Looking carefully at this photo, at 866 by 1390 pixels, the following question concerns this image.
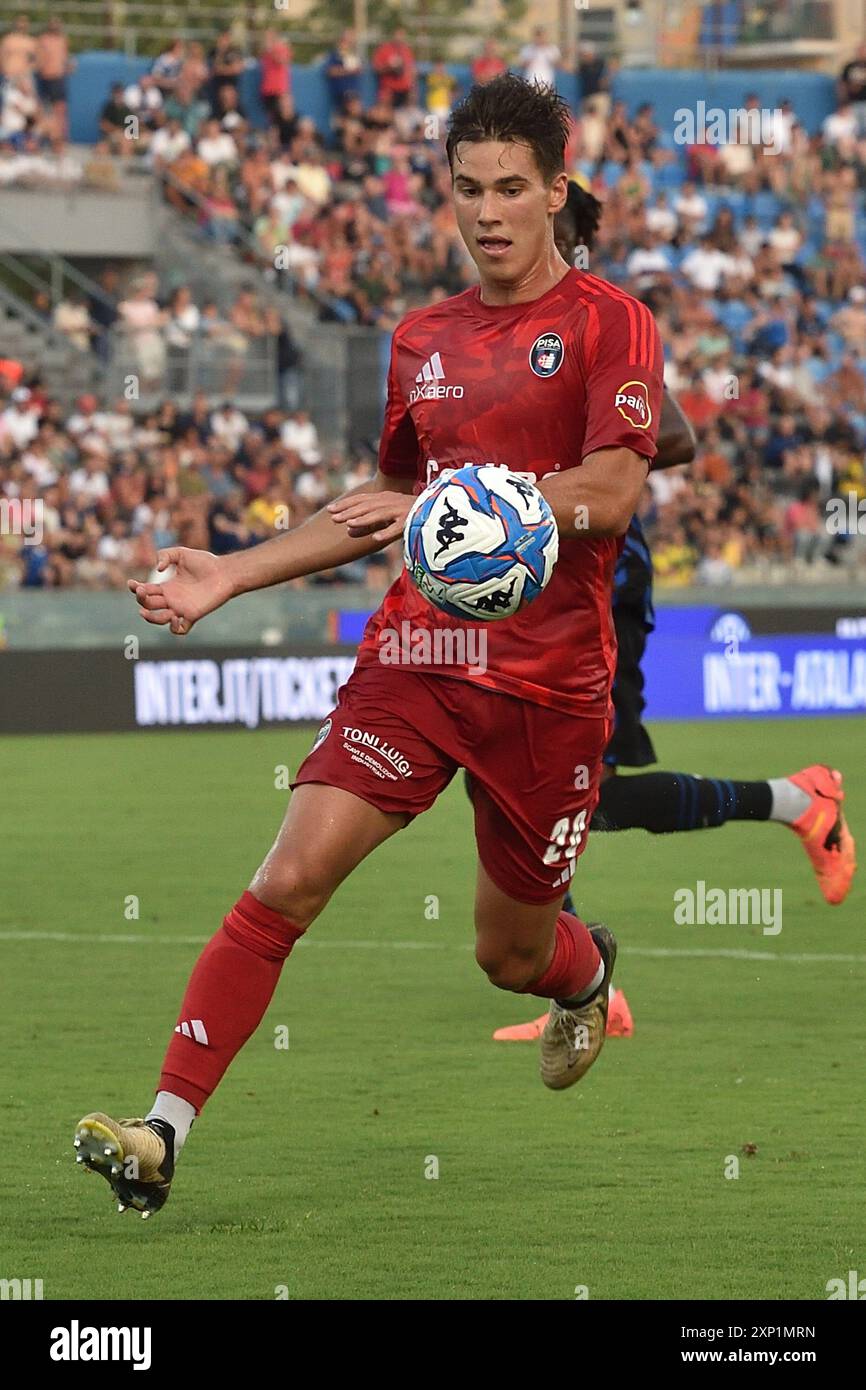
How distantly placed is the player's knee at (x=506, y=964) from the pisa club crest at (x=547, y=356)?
1418 millimetres

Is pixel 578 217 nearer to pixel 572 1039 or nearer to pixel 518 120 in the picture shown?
pixel 518 120

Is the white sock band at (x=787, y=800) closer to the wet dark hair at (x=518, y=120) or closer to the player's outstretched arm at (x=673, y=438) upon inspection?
the player's outstretched arm at (x=673, y=438)

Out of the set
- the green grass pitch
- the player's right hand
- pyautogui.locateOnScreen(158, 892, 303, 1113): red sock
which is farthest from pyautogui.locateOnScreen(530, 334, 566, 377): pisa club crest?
the green grass pitch

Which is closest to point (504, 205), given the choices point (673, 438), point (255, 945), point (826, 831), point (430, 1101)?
point (255, 945)

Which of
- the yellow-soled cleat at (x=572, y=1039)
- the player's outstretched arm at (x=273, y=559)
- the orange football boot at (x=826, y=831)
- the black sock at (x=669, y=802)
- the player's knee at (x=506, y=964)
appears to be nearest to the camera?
the player's outstretched arm at (x=273, y=559)

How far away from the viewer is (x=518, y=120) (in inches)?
210

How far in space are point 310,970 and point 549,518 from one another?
16.4 ft

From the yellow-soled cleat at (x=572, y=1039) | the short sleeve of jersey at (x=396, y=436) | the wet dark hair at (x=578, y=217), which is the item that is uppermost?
the wet dark hair at (x=578, y=217)

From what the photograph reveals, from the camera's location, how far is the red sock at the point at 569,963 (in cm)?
627

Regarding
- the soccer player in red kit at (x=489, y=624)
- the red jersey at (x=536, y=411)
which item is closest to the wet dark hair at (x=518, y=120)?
the soccer player in red kit at (x=489, y=624)

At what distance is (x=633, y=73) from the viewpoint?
30234 millimetres

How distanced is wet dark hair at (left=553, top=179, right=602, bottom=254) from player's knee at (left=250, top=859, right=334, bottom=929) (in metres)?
2.73

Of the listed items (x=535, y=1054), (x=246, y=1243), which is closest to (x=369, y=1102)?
(x=535, y=1054)

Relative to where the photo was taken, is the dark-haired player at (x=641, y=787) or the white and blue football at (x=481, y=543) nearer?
the white and blue football at (x=481, y=543)
